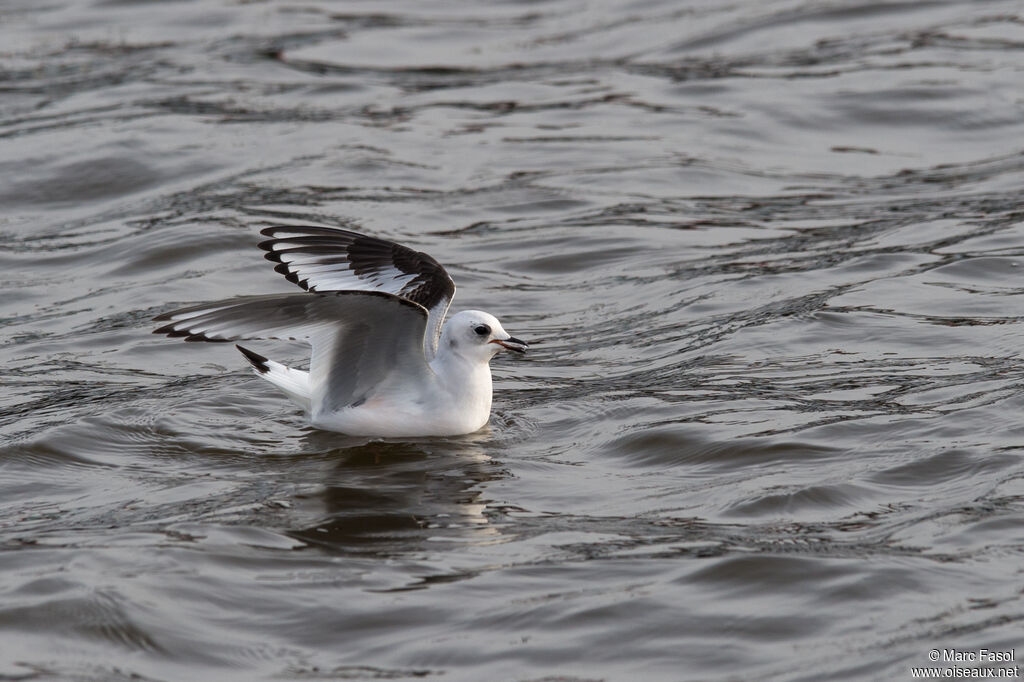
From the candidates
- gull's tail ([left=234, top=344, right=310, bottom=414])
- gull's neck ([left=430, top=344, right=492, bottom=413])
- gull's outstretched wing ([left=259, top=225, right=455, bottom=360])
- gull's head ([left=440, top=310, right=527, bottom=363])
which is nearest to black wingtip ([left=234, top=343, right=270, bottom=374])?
gull's tail ([left=234, top=344, right=310, bottom=414])

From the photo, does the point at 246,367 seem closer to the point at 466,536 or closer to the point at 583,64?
the point at 466,536

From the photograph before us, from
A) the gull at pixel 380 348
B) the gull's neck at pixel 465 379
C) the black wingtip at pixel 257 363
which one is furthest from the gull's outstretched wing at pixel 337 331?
the black wingtip at pixel 257 363

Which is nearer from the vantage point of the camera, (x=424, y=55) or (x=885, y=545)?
(x=885, y=545)

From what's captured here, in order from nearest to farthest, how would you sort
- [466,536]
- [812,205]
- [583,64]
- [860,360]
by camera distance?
[466,536]
[860,360]
[812,205]
[583,64]

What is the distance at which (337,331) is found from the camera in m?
8.06

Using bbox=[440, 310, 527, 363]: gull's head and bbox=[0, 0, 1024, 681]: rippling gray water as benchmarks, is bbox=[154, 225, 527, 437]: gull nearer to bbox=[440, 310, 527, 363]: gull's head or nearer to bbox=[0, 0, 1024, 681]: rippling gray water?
bbox=[440, 310, 527, 363]: gull's head

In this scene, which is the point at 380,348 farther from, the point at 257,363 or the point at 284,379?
the point at 257,363

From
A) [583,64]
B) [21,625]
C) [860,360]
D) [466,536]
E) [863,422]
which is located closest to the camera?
[21,625]

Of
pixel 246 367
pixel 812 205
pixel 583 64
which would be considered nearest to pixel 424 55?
pixel 583 64

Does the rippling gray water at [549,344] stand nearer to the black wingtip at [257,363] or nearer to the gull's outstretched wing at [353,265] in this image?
the black wingtip at [257,363]

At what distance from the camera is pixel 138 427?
855 cm

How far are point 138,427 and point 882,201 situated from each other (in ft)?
22.0

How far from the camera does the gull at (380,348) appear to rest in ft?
26.5

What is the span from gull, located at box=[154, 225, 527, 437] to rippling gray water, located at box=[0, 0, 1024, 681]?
0.19m
